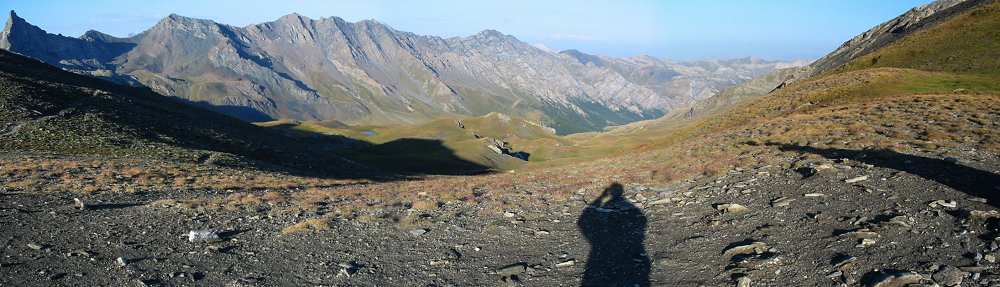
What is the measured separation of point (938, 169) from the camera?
18203 millimetres

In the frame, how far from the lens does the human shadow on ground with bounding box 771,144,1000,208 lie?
14912 millimetres

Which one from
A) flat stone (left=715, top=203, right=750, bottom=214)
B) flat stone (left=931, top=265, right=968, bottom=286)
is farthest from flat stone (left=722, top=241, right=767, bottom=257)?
flat stone (left=715, top=203, right=750, bottom=214)

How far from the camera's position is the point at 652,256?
14336mm

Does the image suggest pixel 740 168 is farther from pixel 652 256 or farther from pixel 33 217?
pixel 33 217

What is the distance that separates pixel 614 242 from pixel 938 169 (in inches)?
503

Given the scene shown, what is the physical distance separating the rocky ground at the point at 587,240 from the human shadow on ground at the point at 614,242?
74 millimetres

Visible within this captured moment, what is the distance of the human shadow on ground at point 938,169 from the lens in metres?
14.9

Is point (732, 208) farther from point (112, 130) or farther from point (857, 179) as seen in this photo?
point (112, 130)

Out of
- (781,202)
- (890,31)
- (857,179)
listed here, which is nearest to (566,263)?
(781,202)

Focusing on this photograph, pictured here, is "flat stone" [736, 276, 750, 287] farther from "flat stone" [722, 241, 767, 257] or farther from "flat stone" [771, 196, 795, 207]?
"flat stone" [771, 196, 795, 207]

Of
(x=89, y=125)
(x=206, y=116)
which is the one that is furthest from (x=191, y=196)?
(x=206, y=116)

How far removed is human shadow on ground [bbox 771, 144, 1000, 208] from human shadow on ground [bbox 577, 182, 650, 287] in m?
9.44

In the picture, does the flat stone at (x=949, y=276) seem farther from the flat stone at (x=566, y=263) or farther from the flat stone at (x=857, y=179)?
the flat stone at (x=857, y=179)

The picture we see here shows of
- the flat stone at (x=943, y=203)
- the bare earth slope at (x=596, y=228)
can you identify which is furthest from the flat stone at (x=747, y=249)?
the flat stone at (x=943, y=203)
